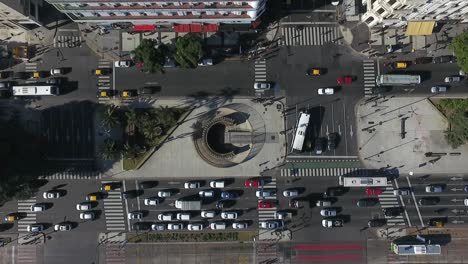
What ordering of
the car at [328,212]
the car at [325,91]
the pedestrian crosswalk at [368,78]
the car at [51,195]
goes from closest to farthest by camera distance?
the car at [51,195], the car at [328,212], the car at [325,91], the pedestrian crosswalk at [368,78]

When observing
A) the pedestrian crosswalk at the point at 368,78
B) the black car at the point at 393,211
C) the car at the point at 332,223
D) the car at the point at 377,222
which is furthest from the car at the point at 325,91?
the car at the point at 377,222

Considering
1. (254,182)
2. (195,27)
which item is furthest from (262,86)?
(254,182)

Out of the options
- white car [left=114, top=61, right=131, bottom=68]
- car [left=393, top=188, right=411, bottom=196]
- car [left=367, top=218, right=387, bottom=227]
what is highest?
white car [left=114, top=61, right=131, bottom=68]

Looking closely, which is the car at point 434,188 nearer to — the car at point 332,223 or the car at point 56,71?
the car at point 332,223

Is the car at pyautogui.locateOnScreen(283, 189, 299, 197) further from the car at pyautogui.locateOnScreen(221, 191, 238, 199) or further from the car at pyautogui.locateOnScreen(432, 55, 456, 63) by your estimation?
the car at pyautogui.locateOnScreen(432, 55, 456, 63)

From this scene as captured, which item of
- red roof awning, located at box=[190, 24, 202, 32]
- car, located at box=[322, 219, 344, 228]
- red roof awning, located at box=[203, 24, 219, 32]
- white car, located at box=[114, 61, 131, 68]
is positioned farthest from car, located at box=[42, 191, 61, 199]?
car, located at box=[322, 219, 344, 228]

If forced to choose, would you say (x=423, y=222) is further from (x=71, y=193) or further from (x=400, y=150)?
(x=71, y=193)
